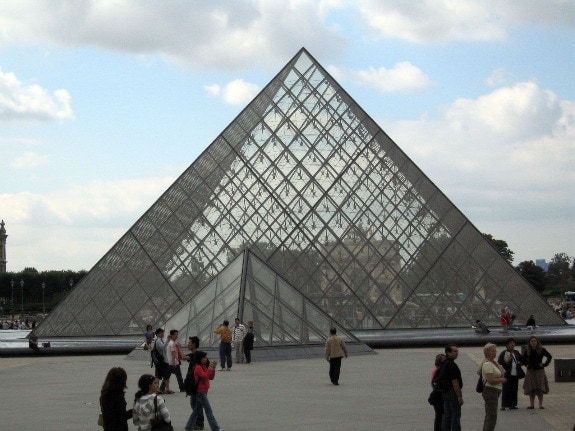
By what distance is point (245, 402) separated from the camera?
709 inches

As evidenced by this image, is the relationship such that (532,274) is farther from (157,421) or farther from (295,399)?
(157,421)

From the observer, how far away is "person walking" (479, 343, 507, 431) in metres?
13.7

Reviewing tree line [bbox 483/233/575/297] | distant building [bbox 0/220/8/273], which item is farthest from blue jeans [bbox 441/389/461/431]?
distant building [bbox 0/220/8/273]

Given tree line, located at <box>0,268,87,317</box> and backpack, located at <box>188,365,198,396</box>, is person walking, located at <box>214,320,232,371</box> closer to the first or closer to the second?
backpack, located at <box>188,365,198,396</box>

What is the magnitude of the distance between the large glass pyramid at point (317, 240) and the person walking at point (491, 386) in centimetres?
2843

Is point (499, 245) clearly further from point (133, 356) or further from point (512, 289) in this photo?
point (133, 356)

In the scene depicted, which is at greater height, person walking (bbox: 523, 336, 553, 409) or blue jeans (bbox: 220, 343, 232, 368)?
blue jeans (bbox: 220, 343, 232, 368)

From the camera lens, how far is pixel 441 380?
13.6 metres

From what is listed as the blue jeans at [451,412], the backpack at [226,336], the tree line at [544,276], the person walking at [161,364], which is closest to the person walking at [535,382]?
the blue jeans at [451,412]

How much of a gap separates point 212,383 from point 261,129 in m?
26.2

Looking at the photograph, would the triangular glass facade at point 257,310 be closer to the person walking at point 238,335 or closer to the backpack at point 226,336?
the person walking at point 238,335

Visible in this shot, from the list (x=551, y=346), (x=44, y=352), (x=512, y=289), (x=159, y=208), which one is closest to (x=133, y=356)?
(x=44, y=352)

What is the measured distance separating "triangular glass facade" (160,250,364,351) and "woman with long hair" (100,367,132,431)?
60.5 feet

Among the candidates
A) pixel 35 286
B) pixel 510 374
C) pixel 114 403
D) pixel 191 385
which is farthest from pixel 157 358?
pixel 35 286
